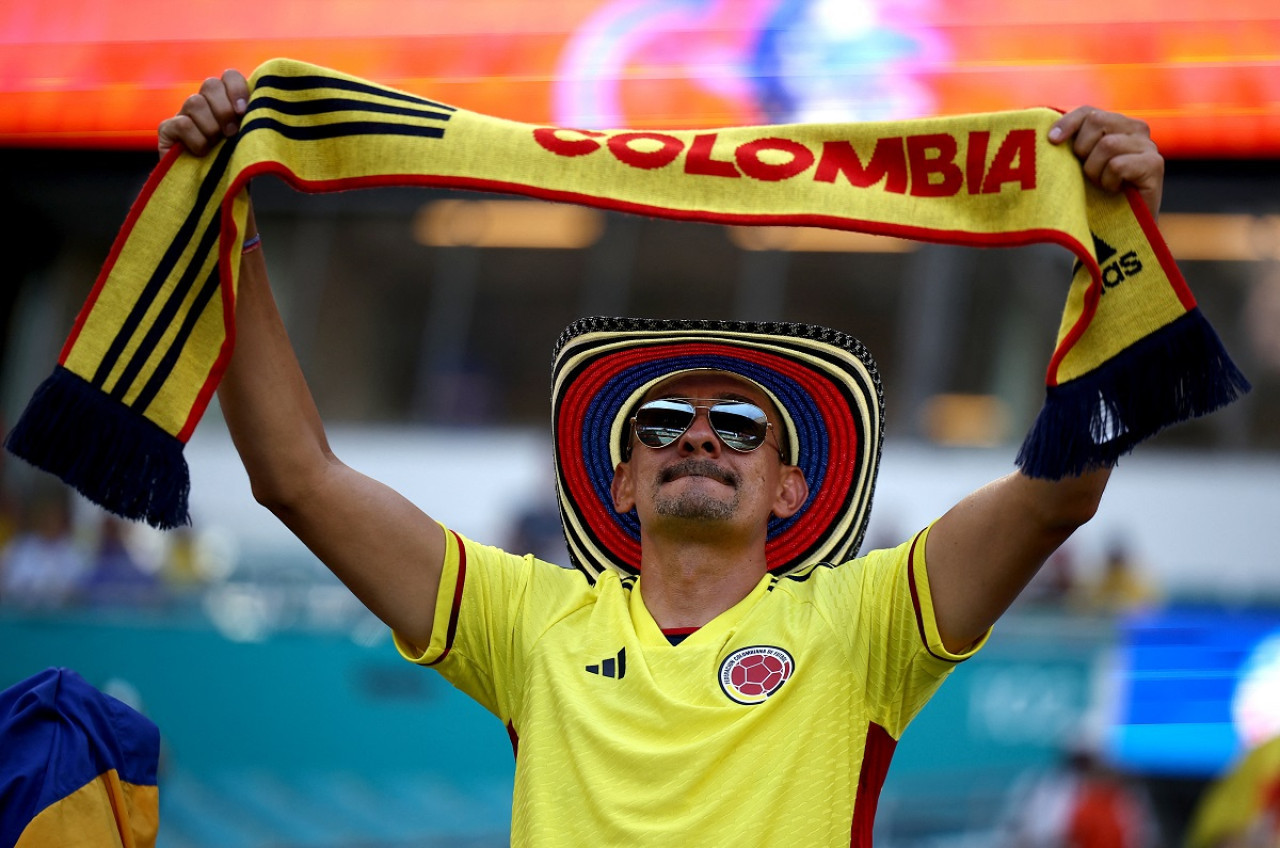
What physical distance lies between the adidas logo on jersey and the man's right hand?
1038mm

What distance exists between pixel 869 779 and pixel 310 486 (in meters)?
1.03

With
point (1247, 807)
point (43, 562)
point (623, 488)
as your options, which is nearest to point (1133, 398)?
point (623, 488)

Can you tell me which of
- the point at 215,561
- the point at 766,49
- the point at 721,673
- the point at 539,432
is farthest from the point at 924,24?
the point at 721,673

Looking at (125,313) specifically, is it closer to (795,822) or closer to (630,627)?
(630,627)

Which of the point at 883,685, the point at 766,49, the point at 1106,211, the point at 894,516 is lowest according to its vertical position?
the point at 883,685

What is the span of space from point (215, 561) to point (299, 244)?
389 centimetres

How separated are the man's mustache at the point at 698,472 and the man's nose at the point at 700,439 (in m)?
0.03

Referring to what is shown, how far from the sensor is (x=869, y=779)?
2.36m

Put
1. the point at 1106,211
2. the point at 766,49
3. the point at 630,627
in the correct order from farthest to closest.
Answer: 1. the point at 766,49
2. the point at 630,627
3. the point at 1106,211

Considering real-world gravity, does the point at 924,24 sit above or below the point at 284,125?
above

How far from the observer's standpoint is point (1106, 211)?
7.16ft

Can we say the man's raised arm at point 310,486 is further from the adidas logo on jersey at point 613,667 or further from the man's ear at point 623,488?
the man's ear at point 623,488

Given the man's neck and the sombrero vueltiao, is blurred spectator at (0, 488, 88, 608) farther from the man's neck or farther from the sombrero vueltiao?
the man's neck

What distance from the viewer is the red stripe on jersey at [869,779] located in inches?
91.4
